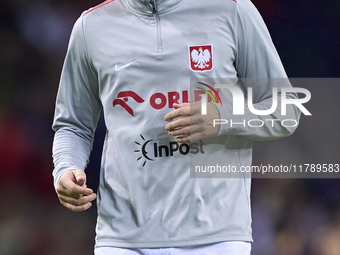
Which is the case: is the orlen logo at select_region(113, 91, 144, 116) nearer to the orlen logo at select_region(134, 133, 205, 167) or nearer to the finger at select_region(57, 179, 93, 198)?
the orlen logo at select_region(134, 133, 205, 167)

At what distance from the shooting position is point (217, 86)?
4.93 ft

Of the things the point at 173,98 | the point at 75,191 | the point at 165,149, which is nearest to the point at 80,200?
the point at 75,191

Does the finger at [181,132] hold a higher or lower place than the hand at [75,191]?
higher

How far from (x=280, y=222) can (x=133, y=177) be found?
126 centimetres

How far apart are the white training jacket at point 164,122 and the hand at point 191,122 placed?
1.2 inches

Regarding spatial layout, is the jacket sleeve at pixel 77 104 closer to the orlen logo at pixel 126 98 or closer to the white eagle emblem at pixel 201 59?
the orlen logo at pixel 126 98

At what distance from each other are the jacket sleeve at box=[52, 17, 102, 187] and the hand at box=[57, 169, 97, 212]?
0.15 metres

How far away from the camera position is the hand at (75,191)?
56.4 inches

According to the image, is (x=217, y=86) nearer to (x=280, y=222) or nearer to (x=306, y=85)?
(x=306, y=85)

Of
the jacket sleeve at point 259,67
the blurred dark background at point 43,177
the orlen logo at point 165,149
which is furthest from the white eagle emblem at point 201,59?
the blurred dark background at point 43,177

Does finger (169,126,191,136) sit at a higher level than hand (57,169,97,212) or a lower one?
higher

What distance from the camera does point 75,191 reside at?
1.43 m

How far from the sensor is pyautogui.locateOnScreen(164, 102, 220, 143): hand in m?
1.41

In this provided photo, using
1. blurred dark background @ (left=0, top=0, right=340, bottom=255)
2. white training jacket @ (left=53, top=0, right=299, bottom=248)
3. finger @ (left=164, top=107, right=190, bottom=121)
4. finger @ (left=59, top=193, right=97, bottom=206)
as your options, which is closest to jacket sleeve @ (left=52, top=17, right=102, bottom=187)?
white training jacket @ (left=53, top=0, right=299, bottom=248)
